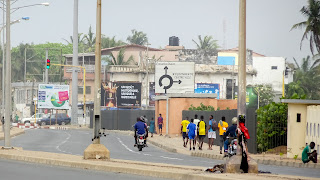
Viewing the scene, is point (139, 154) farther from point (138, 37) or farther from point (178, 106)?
point (138, 37)

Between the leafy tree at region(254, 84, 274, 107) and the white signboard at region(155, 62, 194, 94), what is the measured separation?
41.0 m

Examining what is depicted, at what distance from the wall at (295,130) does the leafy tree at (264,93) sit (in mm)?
78931

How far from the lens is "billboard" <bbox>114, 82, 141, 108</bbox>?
10388cm

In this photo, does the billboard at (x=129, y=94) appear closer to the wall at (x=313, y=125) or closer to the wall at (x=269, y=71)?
the wall at (x=269, y=71)

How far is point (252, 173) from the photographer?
1827cm

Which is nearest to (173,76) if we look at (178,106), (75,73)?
(178,106)

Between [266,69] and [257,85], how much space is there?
4510 mm

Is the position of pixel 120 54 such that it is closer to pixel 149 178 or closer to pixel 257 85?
pixel 257 85

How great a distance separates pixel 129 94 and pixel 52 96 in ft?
37.2

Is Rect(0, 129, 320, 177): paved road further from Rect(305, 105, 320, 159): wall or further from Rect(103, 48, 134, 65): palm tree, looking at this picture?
Rect(103, 48, 134, 65): palm tree

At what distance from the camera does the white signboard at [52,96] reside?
9850cm

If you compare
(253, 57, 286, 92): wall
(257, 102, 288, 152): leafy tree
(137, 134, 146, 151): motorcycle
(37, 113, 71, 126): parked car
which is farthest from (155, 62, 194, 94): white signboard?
(253, 57, 286, 92): wall

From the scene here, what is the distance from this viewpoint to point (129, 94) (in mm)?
104312

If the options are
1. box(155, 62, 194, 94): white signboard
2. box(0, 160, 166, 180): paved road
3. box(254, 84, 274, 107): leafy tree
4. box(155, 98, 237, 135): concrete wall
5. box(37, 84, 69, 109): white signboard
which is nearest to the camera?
box(0, 160, 166, 180): paved road
